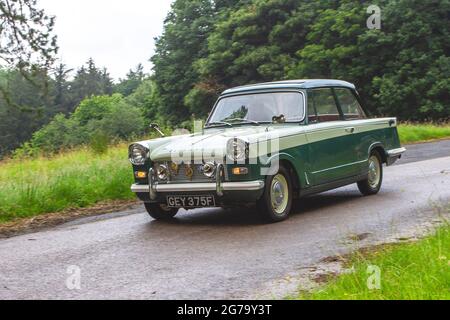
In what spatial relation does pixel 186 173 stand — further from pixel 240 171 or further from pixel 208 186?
pixel 240 171

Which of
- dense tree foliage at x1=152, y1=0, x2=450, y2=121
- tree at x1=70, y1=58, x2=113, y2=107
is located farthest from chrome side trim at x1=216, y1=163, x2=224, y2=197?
tree at x1=70, y1=58, x2=113, y2=107

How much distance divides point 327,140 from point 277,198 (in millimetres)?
1378

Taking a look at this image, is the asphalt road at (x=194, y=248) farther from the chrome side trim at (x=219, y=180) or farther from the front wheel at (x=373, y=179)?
the chrome side trim at (x=219, y=180)

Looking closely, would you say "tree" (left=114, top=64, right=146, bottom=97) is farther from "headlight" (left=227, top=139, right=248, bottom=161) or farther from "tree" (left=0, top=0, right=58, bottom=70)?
"headlight" (left=227, top=139, right=248, bottom=161)

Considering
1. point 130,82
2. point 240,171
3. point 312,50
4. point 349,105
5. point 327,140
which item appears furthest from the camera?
point 130,82

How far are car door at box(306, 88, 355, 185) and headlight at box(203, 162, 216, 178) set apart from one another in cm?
147

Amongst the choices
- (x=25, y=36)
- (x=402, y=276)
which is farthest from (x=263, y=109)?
(x=25, y=36)

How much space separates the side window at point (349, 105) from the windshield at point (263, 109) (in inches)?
46.0

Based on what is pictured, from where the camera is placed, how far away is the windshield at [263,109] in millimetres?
8609

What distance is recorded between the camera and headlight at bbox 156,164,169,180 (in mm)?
7859

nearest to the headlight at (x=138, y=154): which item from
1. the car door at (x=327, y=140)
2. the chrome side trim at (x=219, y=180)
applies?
the chrome side trim at (x=219, y=180)

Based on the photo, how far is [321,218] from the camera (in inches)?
314

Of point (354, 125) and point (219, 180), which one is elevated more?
point (354, 125)

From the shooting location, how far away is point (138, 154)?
820 cm
